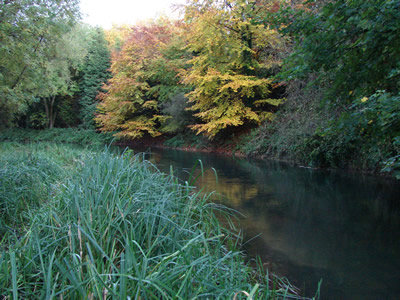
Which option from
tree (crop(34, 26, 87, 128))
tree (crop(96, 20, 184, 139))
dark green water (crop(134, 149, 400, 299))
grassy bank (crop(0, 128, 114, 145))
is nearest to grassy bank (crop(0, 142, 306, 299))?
dark green water (crop(134, 149, 400, 299))

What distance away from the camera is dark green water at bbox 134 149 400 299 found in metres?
3.81

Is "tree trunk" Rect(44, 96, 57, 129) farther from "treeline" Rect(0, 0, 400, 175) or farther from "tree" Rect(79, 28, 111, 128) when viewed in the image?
"tree" Rect(79, 28, 111, 128)

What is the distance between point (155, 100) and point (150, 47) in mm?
3789

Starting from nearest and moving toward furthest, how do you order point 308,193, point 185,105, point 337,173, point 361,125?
1. point 361,125
2. point 308,193
3. point 337,173
4. point 185,105

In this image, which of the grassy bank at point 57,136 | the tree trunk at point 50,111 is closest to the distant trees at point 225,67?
the grassy bank at point 57,136

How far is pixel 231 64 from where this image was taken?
17500 millimetres

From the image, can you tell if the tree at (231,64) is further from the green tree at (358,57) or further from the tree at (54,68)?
the green tree at (358,57)

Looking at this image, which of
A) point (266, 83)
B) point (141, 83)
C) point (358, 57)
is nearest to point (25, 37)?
point (358, 57)

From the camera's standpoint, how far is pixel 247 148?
1648cm

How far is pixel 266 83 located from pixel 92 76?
67.5 feet

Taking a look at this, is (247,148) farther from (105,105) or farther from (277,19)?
(105,105)

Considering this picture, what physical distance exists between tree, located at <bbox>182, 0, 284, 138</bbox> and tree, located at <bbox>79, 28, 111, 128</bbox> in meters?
16.0

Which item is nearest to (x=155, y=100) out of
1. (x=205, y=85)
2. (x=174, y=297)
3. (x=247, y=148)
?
(x=205, y=85)

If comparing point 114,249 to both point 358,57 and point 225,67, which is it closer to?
point 358,57
